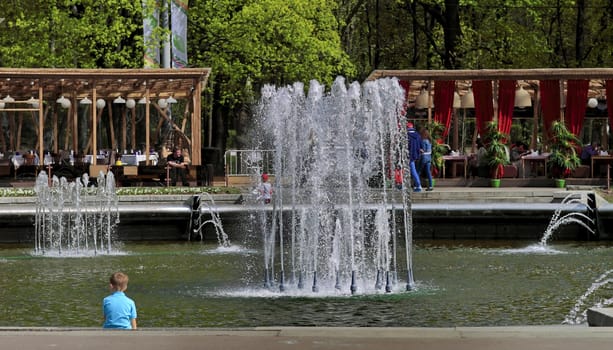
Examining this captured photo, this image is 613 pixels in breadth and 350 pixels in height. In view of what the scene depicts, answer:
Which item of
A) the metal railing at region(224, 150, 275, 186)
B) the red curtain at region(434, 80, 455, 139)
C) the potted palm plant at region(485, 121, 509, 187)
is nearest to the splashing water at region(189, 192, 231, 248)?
the metal railing at region(224, 150, 275, 186)

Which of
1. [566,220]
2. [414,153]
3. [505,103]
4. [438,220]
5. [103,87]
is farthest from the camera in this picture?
[103,87]

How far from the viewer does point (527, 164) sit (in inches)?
1302

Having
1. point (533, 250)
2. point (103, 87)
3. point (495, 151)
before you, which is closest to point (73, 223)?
point (533, 250)

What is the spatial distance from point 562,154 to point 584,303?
656 inches

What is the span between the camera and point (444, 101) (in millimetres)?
34500

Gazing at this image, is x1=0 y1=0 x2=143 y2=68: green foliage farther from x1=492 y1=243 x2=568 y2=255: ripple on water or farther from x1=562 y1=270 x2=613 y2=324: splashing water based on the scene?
x1=562 y1=270 x2=613 y2=324: splashing water

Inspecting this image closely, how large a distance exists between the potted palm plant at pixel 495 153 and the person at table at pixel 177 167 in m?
8.11

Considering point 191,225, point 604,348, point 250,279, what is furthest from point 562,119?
point 604,348

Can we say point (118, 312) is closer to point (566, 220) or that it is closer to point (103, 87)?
point (566, 220)

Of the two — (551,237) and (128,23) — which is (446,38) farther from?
(551,237)

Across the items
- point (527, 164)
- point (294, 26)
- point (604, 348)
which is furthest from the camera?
point (294, 26)

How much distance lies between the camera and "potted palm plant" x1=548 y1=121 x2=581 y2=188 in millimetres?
31328

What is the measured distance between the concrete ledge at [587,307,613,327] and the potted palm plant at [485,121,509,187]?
21.1 metres

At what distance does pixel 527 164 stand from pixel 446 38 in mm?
16437
